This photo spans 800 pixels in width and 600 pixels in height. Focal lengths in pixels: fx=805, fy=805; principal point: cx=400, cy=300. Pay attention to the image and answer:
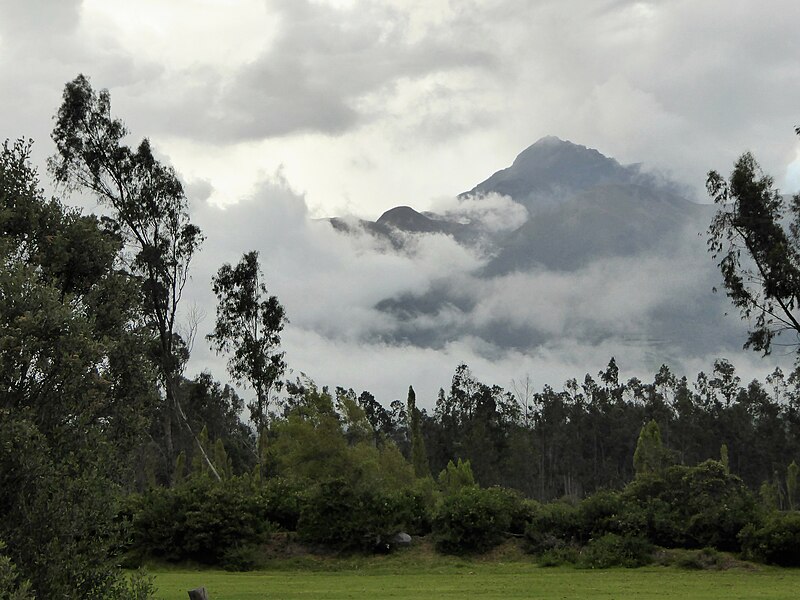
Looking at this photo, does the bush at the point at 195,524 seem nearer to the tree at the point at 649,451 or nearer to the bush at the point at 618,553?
the bush at the point at 618,553

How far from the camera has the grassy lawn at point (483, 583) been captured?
19.5 metres

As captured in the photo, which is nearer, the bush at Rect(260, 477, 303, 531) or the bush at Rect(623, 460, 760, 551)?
the bush at Rect(623, 460, 760, 551)

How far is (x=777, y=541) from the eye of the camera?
24.8 meters

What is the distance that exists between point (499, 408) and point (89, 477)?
255ft

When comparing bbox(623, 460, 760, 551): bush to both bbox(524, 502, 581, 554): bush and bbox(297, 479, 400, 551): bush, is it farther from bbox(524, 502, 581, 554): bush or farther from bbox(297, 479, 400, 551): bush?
bbox(297, 479, 400, 551): bush

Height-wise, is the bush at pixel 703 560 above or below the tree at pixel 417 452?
below

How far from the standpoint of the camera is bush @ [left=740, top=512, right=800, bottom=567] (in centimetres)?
2478

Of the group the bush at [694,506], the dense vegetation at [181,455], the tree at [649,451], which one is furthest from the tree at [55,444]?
the tree at [649,451]

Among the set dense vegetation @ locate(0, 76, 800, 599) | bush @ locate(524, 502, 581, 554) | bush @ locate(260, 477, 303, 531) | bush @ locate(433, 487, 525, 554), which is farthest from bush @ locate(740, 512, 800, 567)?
bush @ locate(260, 477, 303, 531)

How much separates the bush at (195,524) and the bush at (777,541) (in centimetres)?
1695

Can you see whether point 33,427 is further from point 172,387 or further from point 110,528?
point 172,387

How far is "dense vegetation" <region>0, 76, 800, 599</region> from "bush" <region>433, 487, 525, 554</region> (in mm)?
70

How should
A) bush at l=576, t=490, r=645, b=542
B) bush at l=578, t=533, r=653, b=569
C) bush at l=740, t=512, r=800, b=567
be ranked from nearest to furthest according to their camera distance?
bush at l=740, t=512, r=800, b=567 < bush at l=578, t=533, r=653, b=569 < bush at l=576, t=490, r=645, b=542

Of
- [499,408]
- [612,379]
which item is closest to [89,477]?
[499,408]
